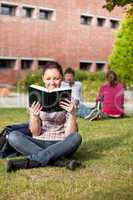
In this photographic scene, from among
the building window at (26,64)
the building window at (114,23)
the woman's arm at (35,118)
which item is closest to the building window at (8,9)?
the building window at (26,64)

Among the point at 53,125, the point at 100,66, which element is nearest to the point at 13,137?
the point at 53,125

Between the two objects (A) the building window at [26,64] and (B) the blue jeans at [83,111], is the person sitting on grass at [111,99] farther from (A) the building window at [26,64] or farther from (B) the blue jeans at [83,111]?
(A) the building window at [26,64]

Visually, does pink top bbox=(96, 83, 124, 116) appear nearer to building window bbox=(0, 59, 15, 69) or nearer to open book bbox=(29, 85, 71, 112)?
open book bbox=(29, 85, 71, 112)

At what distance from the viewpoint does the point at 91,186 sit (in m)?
5.75

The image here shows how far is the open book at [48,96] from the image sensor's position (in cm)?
654

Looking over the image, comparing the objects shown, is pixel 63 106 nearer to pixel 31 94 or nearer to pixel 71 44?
pixel 31 94

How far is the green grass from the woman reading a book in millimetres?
172

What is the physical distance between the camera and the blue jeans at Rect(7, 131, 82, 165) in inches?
260

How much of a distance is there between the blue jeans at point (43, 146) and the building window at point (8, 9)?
28.3 m

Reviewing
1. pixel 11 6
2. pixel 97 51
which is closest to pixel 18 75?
pixel 11 6

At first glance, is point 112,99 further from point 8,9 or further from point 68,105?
point 8,9

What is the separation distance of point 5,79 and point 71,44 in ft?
23.5

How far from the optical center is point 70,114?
6742 millimetres

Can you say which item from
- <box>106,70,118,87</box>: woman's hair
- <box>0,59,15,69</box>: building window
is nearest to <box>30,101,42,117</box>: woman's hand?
<box>106,70,118,87</box>: woman's hair
